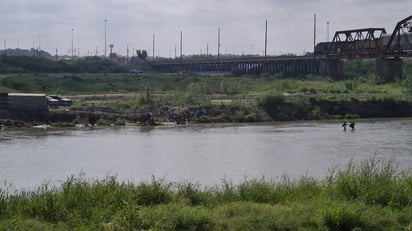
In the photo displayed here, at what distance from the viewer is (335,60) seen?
111 metres

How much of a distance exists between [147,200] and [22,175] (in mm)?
14908

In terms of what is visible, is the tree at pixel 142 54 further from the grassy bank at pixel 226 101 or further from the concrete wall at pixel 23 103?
the concrete wall at pixel 23 103

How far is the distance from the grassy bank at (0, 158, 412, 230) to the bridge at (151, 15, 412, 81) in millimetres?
79973

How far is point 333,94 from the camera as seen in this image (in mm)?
74188

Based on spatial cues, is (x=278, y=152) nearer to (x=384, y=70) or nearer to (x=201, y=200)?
(x=201, y=200)

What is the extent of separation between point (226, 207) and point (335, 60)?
10015 cm

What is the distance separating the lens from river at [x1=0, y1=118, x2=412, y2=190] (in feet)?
93.5

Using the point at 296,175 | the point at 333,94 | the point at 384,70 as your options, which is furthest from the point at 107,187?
the point at 384,70

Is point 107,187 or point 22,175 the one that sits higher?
point 107,187

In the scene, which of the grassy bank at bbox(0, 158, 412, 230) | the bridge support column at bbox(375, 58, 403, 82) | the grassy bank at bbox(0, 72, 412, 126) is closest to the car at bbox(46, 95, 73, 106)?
the grassy bank at bbox(0, 72, 412, 126)

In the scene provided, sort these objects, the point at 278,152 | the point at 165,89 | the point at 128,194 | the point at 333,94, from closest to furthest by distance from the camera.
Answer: the point at 128,194 → the point at 278,152 → the point at 333,94 → the point at 165,89

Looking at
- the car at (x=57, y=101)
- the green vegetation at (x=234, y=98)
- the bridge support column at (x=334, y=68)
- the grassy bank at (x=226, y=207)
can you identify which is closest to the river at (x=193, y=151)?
the green vegetation at (x=234, y=98)

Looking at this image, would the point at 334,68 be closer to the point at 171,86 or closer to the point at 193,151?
the point at 171,86

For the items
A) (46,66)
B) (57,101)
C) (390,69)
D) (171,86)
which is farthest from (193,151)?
(46,66)
